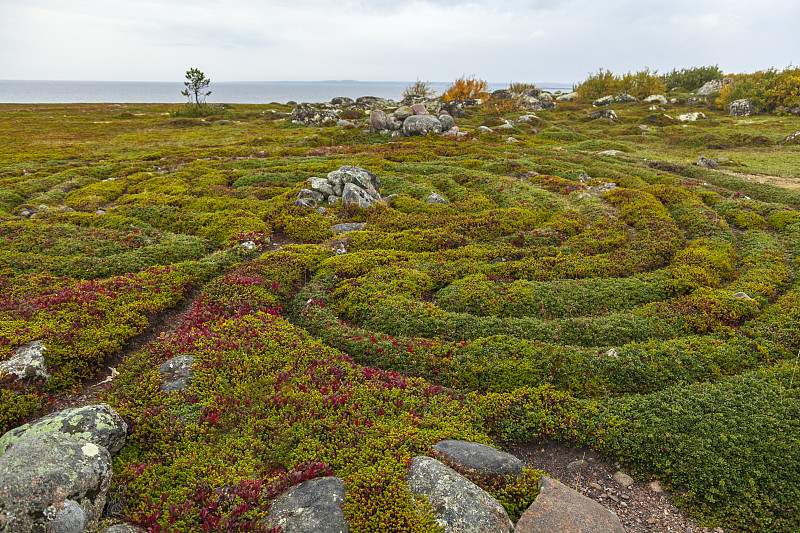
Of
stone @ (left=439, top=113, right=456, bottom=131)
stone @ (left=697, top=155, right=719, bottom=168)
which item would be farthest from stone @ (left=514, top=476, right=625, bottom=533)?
stone @ (left=439, top=113, right=456, bottom=131)

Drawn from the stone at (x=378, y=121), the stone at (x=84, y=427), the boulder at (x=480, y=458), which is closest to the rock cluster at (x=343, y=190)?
the stone at (x=84, y=427)

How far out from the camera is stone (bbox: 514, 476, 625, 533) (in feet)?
25.4

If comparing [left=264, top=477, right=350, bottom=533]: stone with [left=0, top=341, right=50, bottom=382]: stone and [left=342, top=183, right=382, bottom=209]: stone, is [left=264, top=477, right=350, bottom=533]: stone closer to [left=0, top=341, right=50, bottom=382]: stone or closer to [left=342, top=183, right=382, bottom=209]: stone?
[left=0, top=341, right=50, bottom=382]: stone

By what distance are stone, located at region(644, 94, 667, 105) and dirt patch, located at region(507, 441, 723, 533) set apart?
92004 millimetres

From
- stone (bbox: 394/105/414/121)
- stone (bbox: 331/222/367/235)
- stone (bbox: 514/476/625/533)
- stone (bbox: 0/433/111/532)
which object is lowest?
stone (bbox: 514/476/625/533)

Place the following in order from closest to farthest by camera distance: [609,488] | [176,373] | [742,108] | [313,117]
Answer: [609,488]
[176,373]
[742,108]
[313,117]

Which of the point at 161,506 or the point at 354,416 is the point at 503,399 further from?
the point at 161,506

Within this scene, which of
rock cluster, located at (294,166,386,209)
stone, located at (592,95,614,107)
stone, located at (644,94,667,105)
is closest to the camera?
rock cluster, located at (294,166,386,209)

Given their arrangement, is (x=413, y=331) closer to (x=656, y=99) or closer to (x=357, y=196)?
(x=357, y=196)

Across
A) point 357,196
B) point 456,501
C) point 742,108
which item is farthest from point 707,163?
point 456,501

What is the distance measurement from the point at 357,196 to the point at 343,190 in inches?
79.1

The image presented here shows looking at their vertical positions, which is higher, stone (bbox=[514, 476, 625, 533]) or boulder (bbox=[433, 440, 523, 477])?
boulder (bbox=[433, 440, 523, 477])

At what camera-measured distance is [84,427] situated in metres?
8.67

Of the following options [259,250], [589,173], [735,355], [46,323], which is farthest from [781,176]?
[46,323]
